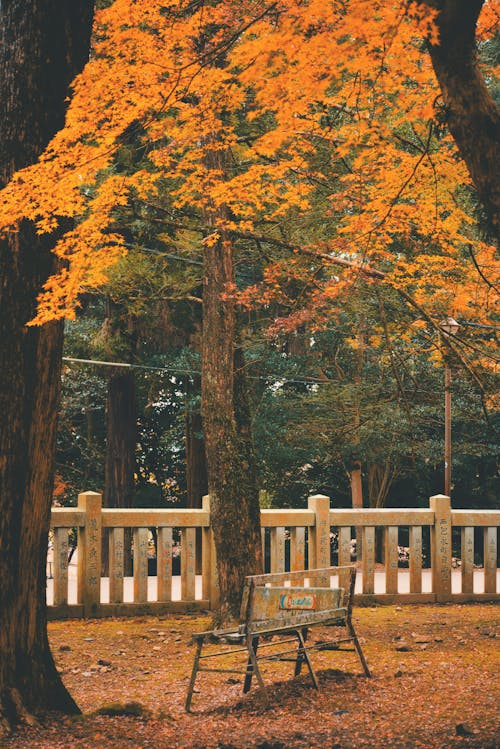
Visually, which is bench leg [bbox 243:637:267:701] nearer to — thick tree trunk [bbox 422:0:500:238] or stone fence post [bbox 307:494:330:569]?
thick tree trunk [bbox 422:0:500:238]

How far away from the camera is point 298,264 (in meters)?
10.7

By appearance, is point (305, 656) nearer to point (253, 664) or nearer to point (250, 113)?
point (253, 664)

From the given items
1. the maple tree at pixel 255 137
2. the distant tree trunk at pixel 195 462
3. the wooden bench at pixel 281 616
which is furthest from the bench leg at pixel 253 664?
the distant tree trunk at pixel 195 462

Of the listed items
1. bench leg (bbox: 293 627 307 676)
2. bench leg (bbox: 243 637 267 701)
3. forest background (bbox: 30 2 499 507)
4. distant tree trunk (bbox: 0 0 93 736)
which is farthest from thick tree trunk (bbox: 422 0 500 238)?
bench leg (bbox: 293 627 307 676)

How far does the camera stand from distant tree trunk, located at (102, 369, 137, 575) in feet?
65.1

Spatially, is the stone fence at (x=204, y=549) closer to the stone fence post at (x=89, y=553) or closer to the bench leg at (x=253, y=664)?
the stone fence post at (x=89, y=553)

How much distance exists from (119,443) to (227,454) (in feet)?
36.4

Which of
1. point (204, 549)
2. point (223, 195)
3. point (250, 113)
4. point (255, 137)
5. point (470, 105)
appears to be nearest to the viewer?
point (470, 105)

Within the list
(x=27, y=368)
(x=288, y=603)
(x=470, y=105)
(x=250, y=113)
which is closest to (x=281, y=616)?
(x=288, y=603)

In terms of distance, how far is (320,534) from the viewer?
35.8 ft

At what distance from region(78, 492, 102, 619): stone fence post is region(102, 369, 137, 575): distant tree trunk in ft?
31.0

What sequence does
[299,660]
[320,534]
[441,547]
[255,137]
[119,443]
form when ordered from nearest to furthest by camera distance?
[299,660] < [255,137] < [320,534] < [441,547] < [119,443]

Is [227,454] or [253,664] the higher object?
[227,454]

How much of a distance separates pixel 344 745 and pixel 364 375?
15537 millimetres
